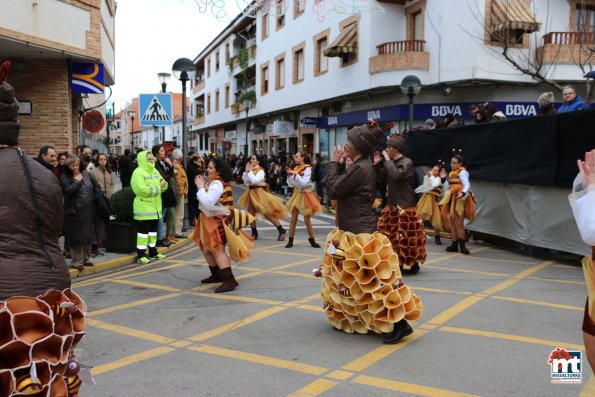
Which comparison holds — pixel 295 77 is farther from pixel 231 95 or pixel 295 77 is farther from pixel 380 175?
pixel 380 175

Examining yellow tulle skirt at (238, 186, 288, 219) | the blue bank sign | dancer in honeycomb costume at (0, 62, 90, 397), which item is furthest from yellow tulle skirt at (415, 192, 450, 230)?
dancer in honeycomb costume at (0, 62, 90, 397)

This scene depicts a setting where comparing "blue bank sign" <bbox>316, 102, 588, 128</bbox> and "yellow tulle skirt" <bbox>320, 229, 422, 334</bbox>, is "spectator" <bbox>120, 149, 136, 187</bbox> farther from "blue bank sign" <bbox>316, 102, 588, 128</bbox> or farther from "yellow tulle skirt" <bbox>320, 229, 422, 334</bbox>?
"blue bank sign" <bbox>316, 102, 588, 128</bbox>

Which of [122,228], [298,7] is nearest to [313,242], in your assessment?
[122,228]

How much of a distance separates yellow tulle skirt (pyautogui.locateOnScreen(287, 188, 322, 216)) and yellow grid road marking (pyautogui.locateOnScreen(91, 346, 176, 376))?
20.5 feet

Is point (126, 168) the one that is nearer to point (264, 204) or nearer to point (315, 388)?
point (264, 204)

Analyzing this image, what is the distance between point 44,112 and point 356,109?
14.2 meters

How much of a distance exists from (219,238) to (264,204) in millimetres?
4573

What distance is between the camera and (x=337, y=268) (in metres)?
5.44

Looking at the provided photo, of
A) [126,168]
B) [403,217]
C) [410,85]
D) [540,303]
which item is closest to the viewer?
[540,303]

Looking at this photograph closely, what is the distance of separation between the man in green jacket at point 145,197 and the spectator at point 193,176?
232 centimetres

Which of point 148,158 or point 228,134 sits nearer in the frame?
point 148,158

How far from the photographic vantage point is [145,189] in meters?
9.03

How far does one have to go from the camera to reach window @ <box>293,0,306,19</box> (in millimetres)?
27017

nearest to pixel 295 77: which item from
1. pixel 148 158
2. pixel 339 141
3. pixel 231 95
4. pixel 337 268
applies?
pixel 339 141
